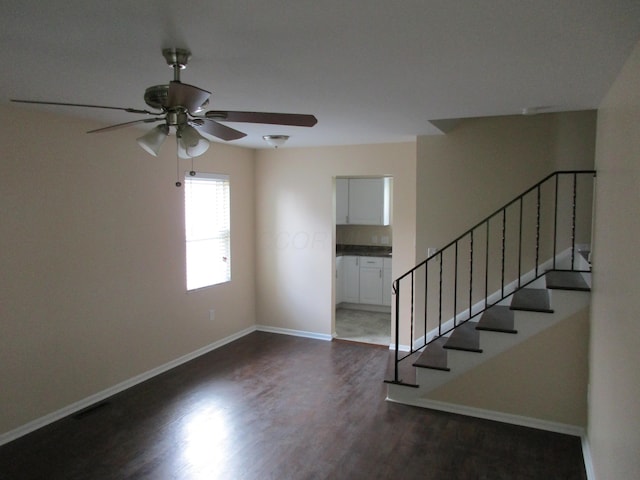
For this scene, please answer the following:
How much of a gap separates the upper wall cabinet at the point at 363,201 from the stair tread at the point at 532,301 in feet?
10.8

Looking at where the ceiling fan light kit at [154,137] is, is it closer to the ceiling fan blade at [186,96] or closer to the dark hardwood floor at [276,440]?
the ceiling fan blade at [186,96]

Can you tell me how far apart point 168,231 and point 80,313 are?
122cm

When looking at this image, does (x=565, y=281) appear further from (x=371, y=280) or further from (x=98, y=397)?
(x=98, y=397)

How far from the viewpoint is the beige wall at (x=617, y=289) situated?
76.1 inches

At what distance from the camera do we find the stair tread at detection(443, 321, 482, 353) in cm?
374

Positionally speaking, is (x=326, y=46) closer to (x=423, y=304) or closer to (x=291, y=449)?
(x=291, y=449)

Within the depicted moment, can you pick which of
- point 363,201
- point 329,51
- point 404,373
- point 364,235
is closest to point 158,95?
point 329,51

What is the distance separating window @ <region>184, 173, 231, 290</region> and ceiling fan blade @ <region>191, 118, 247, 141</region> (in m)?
2.44

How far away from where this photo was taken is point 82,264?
3879mm

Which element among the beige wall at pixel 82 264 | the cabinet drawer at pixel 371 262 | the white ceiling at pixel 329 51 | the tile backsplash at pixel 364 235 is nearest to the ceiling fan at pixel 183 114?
the white ceiling at pixel 329 51

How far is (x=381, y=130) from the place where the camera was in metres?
4.45

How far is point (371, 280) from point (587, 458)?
4.33m

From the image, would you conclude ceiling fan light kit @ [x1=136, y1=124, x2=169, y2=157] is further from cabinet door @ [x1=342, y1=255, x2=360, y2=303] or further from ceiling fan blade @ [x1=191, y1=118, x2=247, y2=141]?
cabinet door @ [x1=342, y1=255, x2=360, y2=303]

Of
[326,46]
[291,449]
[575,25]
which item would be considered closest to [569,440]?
[291,449]
